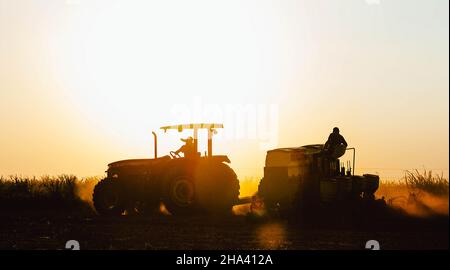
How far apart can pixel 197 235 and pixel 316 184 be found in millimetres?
3988

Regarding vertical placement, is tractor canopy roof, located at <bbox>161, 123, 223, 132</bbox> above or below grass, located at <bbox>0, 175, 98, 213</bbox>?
above

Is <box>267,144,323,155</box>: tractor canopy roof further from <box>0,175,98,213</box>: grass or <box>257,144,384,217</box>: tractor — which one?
<box>0,175,98,213</box>: grass

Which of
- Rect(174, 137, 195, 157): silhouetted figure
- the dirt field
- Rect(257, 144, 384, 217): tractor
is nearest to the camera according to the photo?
the dirt field

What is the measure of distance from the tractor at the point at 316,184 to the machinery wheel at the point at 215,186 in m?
1.18

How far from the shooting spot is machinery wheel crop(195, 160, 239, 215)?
19.5 m

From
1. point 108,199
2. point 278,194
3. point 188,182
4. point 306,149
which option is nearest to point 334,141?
point 306,149

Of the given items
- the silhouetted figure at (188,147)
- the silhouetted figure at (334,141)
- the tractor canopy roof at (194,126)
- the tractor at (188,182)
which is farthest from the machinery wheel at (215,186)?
the silhouetted figure at (334,141)

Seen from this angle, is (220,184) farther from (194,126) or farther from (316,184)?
(316,184)

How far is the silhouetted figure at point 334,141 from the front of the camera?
17969 millimetres

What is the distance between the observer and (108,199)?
21406 mm

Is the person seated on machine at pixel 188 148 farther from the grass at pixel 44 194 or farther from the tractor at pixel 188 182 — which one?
the grass at pixel 44 194

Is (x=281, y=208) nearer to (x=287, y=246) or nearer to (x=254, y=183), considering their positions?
(x=287, y=246)

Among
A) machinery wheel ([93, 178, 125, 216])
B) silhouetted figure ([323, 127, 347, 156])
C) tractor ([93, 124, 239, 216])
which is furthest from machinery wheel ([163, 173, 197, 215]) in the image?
silhouetted figure ([323, 127, 347, 156])

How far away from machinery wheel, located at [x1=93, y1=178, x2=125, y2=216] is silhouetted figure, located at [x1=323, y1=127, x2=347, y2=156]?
661cm
